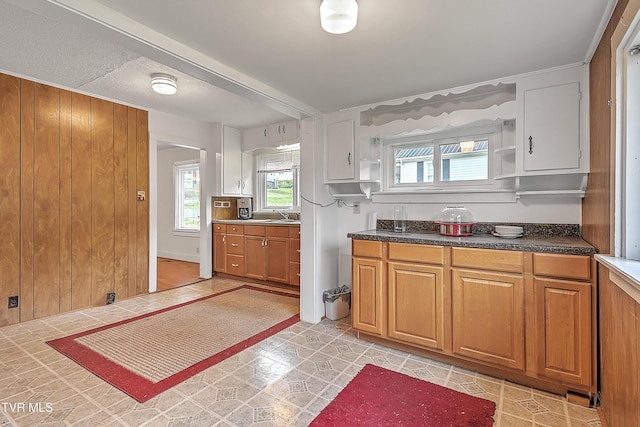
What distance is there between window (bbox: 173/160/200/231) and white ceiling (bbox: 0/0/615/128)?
322 centimetres

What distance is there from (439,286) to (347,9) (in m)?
1.86

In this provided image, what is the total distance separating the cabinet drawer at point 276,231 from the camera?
4215 millimetres

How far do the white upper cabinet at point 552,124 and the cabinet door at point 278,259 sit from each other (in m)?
2.87

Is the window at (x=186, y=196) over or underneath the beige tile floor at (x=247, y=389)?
over

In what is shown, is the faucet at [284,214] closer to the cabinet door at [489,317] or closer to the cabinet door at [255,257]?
the cabinet door at [255,257]

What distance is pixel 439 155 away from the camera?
294 centimetres

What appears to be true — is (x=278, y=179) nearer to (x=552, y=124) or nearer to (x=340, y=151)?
(x=340, y=151)

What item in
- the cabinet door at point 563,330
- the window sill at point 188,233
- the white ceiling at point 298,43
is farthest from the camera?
the window sill at point 188,233

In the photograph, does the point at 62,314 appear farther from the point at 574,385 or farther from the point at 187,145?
the point at 574,385

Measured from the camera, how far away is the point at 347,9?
4.51 feet

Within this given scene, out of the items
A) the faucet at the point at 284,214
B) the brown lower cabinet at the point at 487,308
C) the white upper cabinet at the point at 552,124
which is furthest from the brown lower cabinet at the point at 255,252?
the white upper cabinet at the point at 552,124

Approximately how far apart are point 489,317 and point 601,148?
1.21m

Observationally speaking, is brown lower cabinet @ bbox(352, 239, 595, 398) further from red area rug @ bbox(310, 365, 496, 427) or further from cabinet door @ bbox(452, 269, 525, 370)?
red area rug @ bbox(310, 365, 496, 427)

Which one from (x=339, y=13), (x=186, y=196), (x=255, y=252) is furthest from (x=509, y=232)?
(x=186, y=196)
